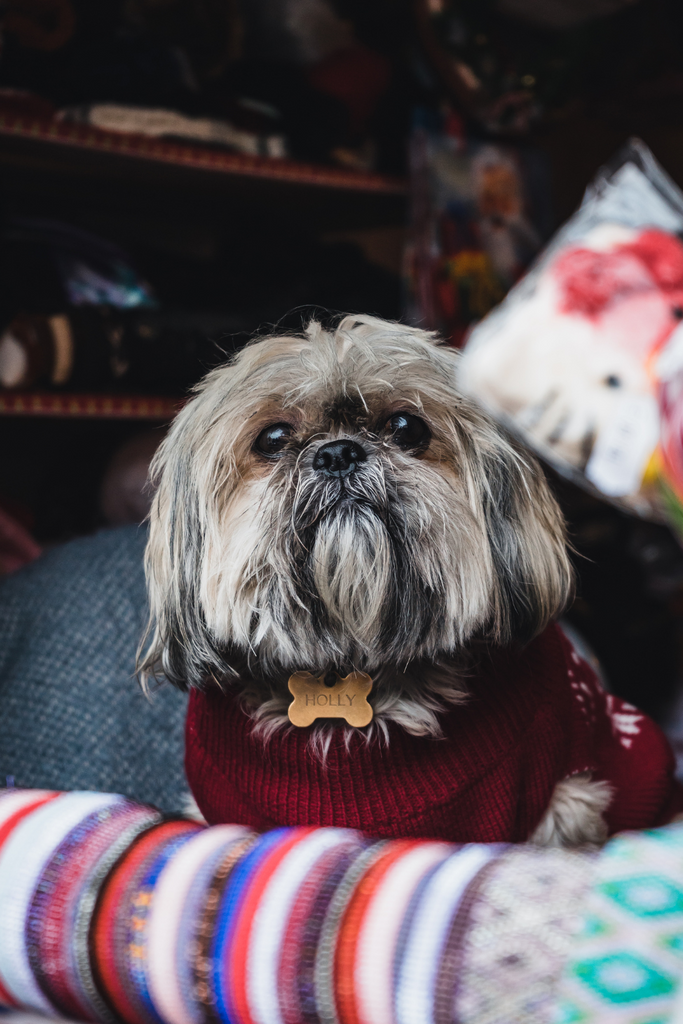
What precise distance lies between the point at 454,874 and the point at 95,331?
4.74 ft

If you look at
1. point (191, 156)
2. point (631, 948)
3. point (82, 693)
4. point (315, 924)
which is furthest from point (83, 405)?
point (631, 948)

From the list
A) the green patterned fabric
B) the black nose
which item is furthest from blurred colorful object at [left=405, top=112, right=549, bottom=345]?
the green patterned fabric

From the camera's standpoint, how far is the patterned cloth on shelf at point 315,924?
0.36 m

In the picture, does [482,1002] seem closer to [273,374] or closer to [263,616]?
[263,616]

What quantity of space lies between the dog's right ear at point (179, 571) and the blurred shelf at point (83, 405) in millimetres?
558

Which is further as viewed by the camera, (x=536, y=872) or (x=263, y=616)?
(x=263, y=616)

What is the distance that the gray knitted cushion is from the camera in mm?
1133

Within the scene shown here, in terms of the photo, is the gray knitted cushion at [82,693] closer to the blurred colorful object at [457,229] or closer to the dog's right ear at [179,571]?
the dog's right ear at [179,571]

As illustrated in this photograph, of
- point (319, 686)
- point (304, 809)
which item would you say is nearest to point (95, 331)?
point (319, 686)

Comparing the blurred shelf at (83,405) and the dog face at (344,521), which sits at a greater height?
the dog face at (344,521)

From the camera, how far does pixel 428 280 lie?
2086mm

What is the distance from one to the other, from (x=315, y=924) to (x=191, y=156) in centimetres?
166

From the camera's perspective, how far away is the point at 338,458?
84cm

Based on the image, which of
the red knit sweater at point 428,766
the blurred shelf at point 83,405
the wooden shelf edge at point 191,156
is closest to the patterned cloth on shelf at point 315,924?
the red knit sweater at point 428,766
